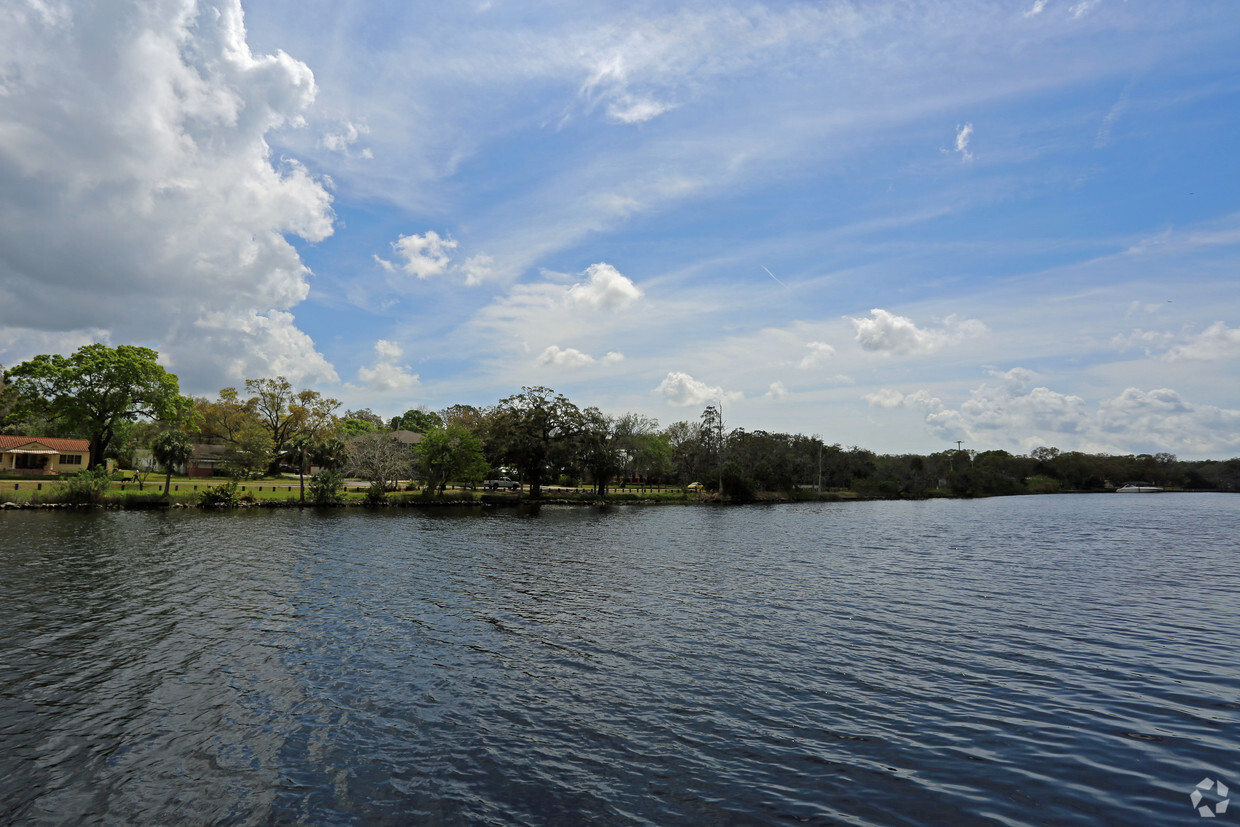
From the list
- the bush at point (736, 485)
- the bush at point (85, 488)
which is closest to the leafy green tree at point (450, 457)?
the bush at point (85, 488)

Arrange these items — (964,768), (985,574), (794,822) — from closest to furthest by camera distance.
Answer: (794,822) < (964,768) < (985,574)

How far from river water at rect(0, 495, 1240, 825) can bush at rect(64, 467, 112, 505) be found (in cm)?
3221

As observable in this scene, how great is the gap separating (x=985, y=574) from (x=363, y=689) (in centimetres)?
3456

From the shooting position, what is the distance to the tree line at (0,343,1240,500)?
7781cm

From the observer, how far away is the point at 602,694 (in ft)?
50.4

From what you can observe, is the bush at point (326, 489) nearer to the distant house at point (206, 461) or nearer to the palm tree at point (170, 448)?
the palm tree at point (170, 448)

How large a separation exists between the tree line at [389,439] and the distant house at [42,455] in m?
2.97

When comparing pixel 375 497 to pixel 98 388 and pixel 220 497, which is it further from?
pixel 98 388

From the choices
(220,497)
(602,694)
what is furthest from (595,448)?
(602,694)

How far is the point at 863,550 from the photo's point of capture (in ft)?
150

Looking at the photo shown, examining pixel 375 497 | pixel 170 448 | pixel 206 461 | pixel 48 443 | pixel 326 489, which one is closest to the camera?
pixel 170 448

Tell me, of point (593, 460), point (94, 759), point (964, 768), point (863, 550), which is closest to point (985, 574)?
point (863, 550)

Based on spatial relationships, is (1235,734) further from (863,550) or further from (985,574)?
(863,550)

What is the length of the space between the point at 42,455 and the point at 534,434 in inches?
3181
